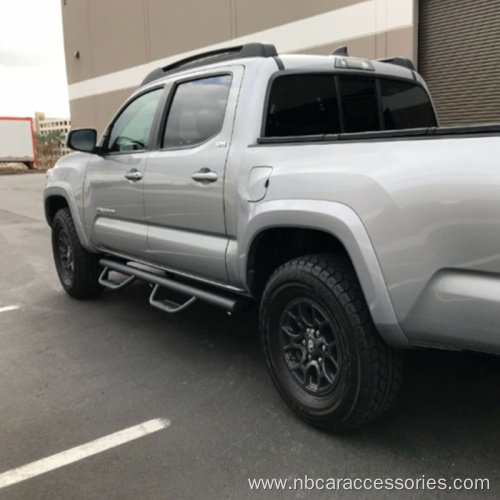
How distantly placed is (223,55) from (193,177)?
3.03ft

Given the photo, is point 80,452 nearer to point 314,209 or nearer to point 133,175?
point 314,209

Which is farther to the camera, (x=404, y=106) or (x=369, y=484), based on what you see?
(x=404, y=106)

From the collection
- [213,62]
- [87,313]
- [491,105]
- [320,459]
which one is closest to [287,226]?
[320,459]

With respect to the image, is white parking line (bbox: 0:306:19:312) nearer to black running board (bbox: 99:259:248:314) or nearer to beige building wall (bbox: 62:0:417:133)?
black running board (bbox: 99:259:248:314)

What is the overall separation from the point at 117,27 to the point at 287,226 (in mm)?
18067

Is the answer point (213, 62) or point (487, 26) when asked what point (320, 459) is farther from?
point (487, 26)

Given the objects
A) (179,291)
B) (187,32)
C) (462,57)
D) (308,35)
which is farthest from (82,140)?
(187,32)

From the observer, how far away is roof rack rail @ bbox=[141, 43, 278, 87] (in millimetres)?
3420

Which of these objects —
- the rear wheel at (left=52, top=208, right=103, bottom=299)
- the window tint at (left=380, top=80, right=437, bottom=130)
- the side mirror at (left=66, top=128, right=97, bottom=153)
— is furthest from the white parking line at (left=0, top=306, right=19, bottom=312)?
the window tint at (left=380, top=80, right=437, bottom=130)

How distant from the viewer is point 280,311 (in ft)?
9.73

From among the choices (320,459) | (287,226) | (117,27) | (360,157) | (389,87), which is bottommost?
(320,459)

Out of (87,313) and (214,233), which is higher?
→ (214,233)

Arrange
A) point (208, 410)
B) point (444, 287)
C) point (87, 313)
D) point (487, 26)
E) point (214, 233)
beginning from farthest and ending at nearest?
point (487, 26)
point (87, 313)
point (214, 233)
point (208, 410)
point (444, 287)

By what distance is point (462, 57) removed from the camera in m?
9.30
